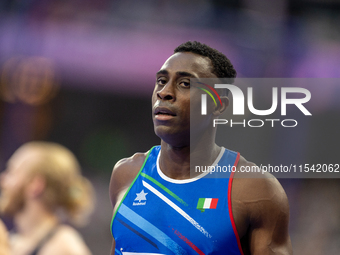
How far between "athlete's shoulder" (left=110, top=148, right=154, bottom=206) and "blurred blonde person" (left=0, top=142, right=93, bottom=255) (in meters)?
0.86

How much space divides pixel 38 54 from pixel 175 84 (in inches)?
248

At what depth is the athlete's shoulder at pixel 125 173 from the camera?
2.57m

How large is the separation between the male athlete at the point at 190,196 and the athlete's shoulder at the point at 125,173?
2 centimetres

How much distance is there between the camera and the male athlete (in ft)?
6.87

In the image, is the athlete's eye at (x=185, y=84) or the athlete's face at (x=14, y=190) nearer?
the athlete's eye at (x=185, y=84)

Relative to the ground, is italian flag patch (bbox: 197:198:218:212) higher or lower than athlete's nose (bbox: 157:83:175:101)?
lower

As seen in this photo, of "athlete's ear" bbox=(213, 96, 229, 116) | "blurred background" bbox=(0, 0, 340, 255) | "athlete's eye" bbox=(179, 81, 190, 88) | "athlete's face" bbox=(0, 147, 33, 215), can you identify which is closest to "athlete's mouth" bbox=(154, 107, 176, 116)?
"athlete's eye" bbox=(179, 81, 190, 88)

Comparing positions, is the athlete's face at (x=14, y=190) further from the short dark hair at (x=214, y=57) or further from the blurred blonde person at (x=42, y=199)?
the short dark hair at (x=214, y=57)

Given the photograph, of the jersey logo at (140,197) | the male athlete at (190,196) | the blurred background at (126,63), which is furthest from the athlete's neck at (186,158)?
the blurred background at (126,63)

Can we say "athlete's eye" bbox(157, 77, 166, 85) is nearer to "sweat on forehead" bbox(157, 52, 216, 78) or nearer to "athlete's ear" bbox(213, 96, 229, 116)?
"sweat on forehead" bbox(157, 52, 216, 78)

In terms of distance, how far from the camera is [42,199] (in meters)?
3.36

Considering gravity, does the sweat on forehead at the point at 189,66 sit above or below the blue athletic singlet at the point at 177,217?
above

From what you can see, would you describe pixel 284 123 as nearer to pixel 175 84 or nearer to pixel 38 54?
pixel 38 54

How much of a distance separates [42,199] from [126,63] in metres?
5.00
